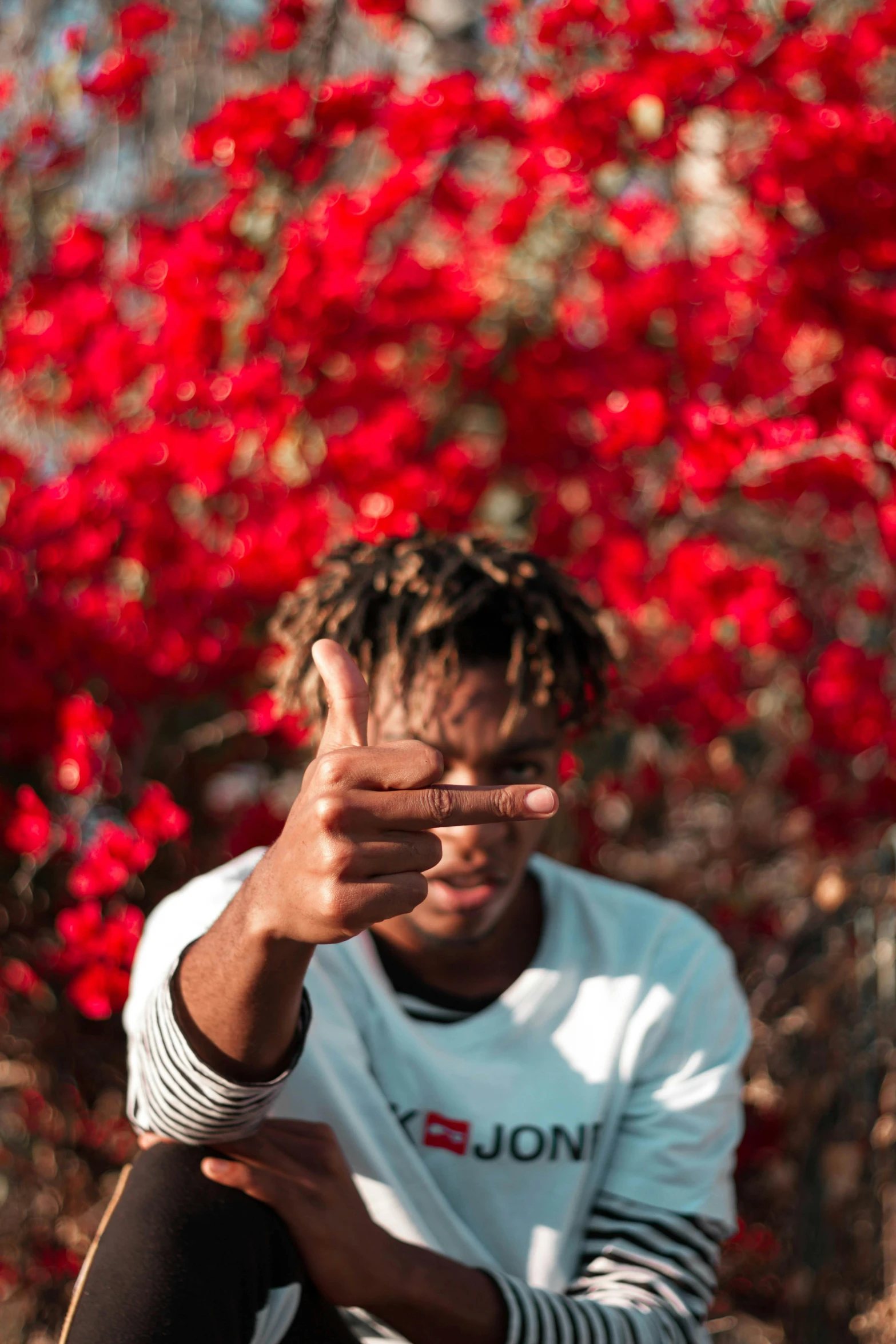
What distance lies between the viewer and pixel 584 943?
4.79 ft

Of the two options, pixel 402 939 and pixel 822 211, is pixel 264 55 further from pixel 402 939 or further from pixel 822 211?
pixel 402 939

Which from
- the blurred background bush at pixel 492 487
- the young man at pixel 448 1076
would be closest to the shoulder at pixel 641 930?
the young man at pixel 448 1076

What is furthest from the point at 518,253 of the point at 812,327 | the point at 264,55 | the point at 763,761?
the point at 763,761

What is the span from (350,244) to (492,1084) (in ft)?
5.27

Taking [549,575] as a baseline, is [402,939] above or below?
below

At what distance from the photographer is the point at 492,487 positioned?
9.63 ft

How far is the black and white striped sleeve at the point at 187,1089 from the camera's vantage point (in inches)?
39.9

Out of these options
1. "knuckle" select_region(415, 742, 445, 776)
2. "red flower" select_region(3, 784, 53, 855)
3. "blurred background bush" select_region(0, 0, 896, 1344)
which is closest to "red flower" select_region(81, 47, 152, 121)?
"blurred background bush" select_region(0, 0, 896, 1344)

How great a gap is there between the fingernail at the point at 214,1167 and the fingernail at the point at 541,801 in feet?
1.65

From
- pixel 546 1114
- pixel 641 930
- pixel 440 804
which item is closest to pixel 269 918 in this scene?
pixel 440 804

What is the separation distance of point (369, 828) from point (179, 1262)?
502mm

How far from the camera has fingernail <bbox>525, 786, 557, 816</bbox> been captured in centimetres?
90

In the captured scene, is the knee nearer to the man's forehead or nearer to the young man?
the young man

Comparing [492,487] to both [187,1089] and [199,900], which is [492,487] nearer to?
[199,900]
